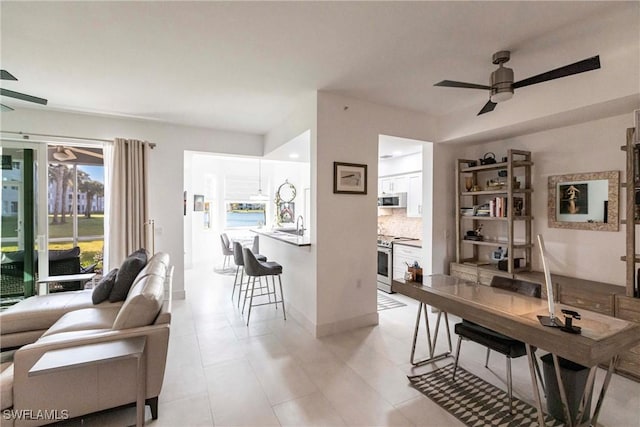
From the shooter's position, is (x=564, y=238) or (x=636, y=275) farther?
(x=564, y=238)

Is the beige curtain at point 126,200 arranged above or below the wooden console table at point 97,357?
above

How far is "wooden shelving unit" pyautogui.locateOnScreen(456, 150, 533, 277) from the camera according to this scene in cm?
344

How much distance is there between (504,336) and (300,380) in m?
1.65

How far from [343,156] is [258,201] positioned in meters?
5.52

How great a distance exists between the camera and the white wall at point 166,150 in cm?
413

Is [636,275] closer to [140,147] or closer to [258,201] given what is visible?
[140,147]

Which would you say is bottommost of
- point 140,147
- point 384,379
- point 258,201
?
point 384,379

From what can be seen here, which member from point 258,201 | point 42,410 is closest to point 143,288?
point 42,410

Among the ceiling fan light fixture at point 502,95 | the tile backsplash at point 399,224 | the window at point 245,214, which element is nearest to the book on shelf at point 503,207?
the ceiling fan light fixture at point 502,95

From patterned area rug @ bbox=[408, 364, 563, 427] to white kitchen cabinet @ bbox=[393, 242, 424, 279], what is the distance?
2.15 m

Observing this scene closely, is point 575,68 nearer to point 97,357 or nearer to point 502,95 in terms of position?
point 502,95

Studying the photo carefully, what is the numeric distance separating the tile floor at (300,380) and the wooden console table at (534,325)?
70 centimetres

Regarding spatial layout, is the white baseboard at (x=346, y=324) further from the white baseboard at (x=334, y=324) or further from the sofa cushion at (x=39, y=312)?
the sofa cushion at (x=39, y=312)

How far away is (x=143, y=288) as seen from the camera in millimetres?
2178
